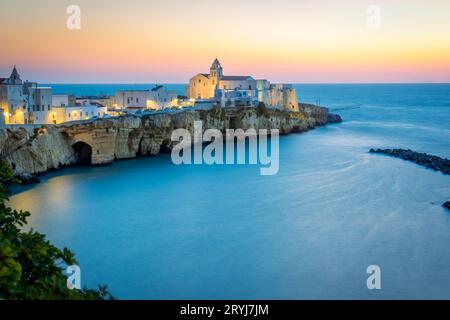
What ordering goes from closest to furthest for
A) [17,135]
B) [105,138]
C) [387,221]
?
[387,221] < [17,135] < [105,138]

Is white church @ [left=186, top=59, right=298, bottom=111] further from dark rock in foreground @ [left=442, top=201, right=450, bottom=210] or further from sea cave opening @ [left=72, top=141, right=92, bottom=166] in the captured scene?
dark rock in foreground @ [left=442, top=201, right=450, bottom=210]

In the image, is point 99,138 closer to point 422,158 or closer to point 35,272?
point 422,158

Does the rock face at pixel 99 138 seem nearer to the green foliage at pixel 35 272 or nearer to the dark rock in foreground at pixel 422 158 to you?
the dark rock in foreground at pixel 422 158

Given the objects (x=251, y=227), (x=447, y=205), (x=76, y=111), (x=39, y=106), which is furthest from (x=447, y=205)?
(x=39, y=106)

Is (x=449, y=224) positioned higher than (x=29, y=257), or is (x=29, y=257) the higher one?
(x=29, y=257)

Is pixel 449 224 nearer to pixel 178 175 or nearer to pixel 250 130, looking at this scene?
pixel 178 175

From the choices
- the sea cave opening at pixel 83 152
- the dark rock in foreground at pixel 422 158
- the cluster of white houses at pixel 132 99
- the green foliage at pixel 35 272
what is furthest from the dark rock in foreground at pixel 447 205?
the cluster of white houses at pixel 132 99
